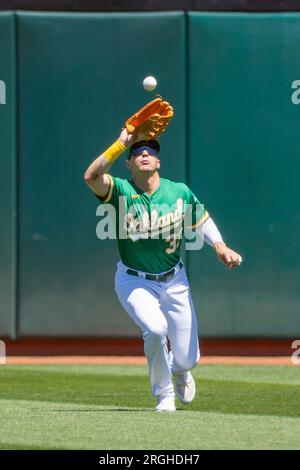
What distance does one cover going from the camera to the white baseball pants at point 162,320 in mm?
7953

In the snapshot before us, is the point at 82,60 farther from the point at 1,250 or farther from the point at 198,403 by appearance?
the point at 198,403

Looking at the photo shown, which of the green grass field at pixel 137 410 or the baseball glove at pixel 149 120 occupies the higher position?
the baseball glove at pixel 149 120

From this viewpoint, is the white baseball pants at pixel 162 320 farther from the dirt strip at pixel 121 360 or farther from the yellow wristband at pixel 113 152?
the dirt strip at pixel 121 360

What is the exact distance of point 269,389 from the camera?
33.3 ft

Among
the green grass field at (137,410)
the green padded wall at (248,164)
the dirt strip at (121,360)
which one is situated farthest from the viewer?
the green padded wall at (248,164)

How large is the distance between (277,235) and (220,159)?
934mm

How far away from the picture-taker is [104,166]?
7.93 meters

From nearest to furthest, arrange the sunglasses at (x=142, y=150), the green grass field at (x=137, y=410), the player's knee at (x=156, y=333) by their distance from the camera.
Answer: the green grass field at (x=137, y=410) → the player's knee at (x=156, y=333) → the sunglasses at (x=142, y=150)

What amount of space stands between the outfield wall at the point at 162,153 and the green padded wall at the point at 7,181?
0.01 meters

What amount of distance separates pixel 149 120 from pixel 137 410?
1.80 meters

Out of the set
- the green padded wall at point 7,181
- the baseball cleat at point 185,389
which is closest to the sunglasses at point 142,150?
the baseball cleat at point 185,389

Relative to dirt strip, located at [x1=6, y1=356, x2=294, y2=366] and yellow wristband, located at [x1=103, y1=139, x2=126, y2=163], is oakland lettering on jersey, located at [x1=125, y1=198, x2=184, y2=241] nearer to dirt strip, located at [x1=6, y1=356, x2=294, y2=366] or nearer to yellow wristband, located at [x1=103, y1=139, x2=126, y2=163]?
yellow wristband, located at [x1=103, y1=139, x2=126, y2=163]

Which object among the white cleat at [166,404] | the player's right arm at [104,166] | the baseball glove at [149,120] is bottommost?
the white cleat at [166,404]

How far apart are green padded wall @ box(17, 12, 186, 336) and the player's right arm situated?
5.19m
